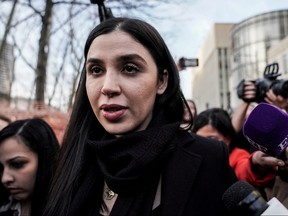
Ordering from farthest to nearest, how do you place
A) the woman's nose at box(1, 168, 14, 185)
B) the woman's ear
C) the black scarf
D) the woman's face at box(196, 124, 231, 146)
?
the woman's face at box(196, 124, 231, 146)
the woman's nose at box(1, 168, 14, 185)
the woman's ear
the black scarf

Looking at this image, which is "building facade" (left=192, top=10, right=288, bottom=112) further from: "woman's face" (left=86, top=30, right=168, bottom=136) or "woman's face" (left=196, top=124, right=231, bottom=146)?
"woman's face" (left=86, top=30, right=168, bottom=136)

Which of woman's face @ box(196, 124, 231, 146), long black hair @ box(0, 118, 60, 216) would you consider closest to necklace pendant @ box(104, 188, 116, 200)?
long black hair @ box(0, 118, 60, 216)

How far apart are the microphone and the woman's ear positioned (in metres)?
0.63

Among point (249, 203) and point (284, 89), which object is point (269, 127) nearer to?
point (249, 203)

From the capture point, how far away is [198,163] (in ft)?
4.71

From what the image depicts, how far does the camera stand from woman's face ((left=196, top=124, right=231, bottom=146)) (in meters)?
2.84

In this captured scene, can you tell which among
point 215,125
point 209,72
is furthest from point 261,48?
point 215,125

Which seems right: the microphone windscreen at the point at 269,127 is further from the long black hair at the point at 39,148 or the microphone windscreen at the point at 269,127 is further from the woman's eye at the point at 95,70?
the long black hair at the point at 39,148

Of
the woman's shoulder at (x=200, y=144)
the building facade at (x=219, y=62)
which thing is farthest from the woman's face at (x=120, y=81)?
the building facade at (x=219, y=62)

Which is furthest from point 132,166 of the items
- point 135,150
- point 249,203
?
point 249,203

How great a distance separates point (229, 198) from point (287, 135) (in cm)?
37

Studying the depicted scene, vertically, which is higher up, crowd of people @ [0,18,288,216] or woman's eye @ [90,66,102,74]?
woman's eye @ [90,66,102,74]

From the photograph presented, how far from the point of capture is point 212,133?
113 inches

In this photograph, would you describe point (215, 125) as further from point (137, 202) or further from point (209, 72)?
point (209, 72)
